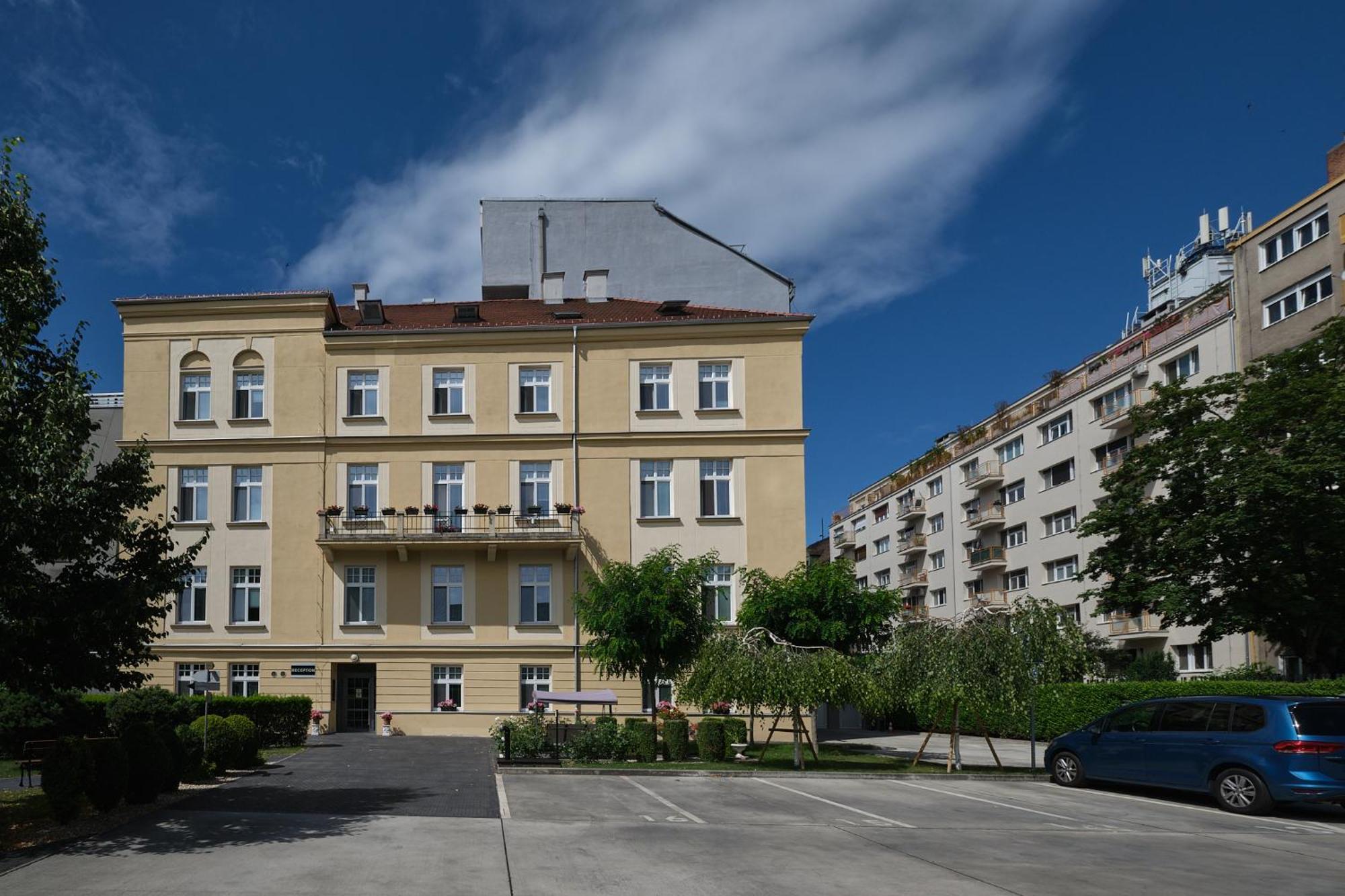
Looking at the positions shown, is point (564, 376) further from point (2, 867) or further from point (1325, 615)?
point (2, 867)

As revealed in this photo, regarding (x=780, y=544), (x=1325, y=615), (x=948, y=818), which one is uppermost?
(x=780, y=544)

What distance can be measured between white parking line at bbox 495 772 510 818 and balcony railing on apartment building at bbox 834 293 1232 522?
1341 inches

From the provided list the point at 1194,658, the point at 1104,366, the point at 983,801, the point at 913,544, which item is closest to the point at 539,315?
the point at 983,801

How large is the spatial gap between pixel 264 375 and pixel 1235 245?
35667 mm

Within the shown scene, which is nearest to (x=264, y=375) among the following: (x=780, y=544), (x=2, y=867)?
(x=780, y=544)

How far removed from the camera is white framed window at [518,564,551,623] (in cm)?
3806

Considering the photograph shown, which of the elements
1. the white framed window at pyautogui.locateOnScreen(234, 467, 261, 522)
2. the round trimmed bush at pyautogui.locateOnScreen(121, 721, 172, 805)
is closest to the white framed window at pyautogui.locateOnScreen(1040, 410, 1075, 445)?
the white framed window at pyautogui.locateOnScreen(234, 467, 261, 522)

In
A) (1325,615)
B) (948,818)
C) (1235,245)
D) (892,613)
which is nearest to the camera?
(948,818)

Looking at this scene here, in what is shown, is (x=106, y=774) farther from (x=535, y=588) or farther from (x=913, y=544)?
(x=913, y=544)

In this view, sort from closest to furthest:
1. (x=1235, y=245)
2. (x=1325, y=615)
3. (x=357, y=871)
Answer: (x=357, y=871) < (x=1325, y=615) < (x=1235, y=245)

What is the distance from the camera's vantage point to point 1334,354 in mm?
31812

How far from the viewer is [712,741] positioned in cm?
2648

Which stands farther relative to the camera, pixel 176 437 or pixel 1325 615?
pixel 176 437

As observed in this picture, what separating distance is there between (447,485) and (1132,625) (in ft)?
99.4
